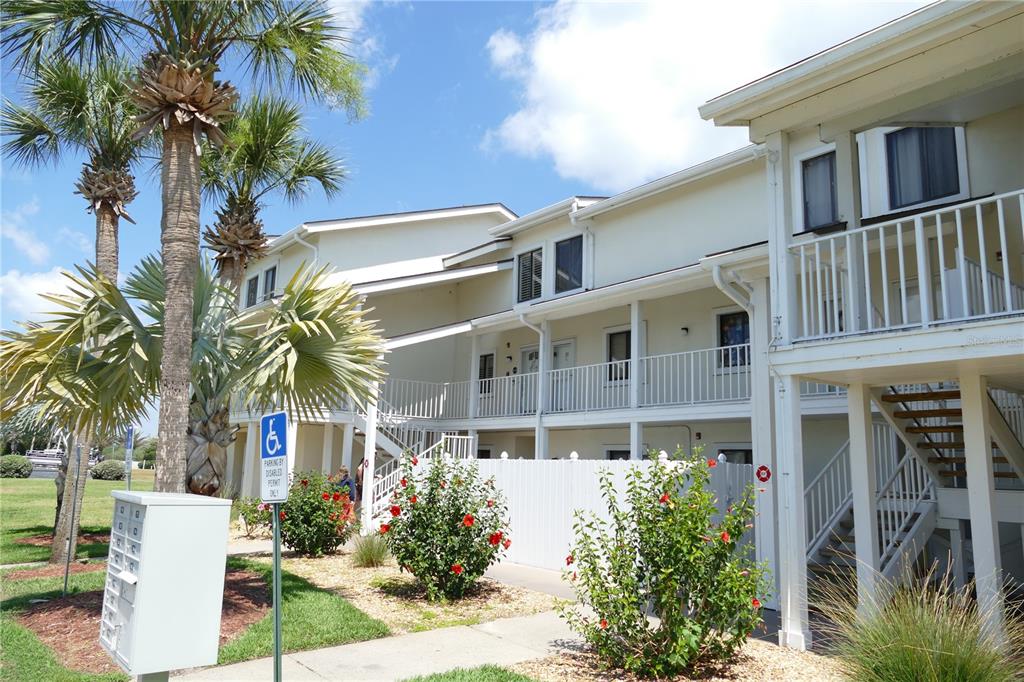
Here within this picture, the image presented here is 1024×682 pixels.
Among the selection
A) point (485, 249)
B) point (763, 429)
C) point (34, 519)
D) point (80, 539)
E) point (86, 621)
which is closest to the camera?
point (86, 621)

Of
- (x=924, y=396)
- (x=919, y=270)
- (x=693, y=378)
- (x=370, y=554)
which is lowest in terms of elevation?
(x=370, y=554)

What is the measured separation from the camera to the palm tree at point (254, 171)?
492 inches

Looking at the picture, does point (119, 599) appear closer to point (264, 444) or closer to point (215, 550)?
point (215, 550)

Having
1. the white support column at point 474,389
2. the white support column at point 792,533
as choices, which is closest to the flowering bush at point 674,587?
→ the white support column at point 792,533

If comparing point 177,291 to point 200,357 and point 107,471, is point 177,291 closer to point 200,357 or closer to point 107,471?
point 200,357

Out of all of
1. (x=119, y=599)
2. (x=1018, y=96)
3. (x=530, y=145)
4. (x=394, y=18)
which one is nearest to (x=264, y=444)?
(x=119, y=599)

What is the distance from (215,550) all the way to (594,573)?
354 centimetres

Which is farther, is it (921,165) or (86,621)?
(921,165)

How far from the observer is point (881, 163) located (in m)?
12.9

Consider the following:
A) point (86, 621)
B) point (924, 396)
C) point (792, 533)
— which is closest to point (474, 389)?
point (924, 396)

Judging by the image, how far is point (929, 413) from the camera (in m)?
9.54

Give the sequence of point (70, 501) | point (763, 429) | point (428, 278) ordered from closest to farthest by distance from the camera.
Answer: point (763, 429), point (70, 501), point (428, 278)

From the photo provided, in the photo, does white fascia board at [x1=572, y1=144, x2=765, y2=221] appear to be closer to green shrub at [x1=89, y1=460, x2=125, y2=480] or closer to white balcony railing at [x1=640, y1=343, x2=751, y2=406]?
white balcony railing at [x1=640, y1=343, x2=751, y2=406]

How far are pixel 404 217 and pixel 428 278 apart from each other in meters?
3.43
